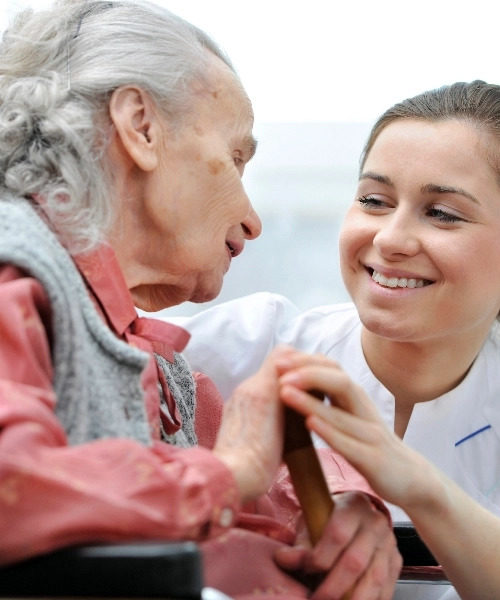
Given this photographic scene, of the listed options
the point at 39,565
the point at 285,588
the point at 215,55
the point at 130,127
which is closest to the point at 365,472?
the point at 285,588

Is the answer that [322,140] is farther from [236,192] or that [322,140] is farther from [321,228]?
[236,192]

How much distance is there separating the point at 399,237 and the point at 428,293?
0.40 feet

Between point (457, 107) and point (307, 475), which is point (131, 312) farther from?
point (457, 107)

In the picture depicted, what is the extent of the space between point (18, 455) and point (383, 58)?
84.5 inches

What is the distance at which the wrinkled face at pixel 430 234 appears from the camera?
5.78ft

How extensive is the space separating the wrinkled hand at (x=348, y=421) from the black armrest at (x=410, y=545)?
287 millimetres

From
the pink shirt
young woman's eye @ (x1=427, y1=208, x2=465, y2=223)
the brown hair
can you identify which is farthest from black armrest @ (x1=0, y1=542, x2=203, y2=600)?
the brown hair

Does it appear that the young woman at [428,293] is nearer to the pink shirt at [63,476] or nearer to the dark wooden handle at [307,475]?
the dark wooden handle at [307,475]

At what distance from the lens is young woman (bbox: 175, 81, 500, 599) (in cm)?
177

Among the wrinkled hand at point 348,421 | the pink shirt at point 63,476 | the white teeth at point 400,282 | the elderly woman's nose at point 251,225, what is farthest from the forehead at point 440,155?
the pink shirt at point 63,476

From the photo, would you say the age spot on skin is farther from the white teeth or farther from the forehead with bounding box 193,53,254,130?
the white teeth

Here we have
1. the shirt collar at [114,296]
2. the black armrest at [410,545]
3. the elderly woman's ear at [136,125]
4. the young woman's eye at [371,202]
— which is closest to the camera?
the shirt collar at [114,296]

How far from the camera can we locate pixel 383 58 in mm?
2709

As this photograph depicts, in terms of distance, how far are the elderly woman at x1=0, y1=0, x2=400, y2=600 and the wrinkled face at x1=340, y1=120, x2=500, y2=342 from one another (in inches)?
14.4
